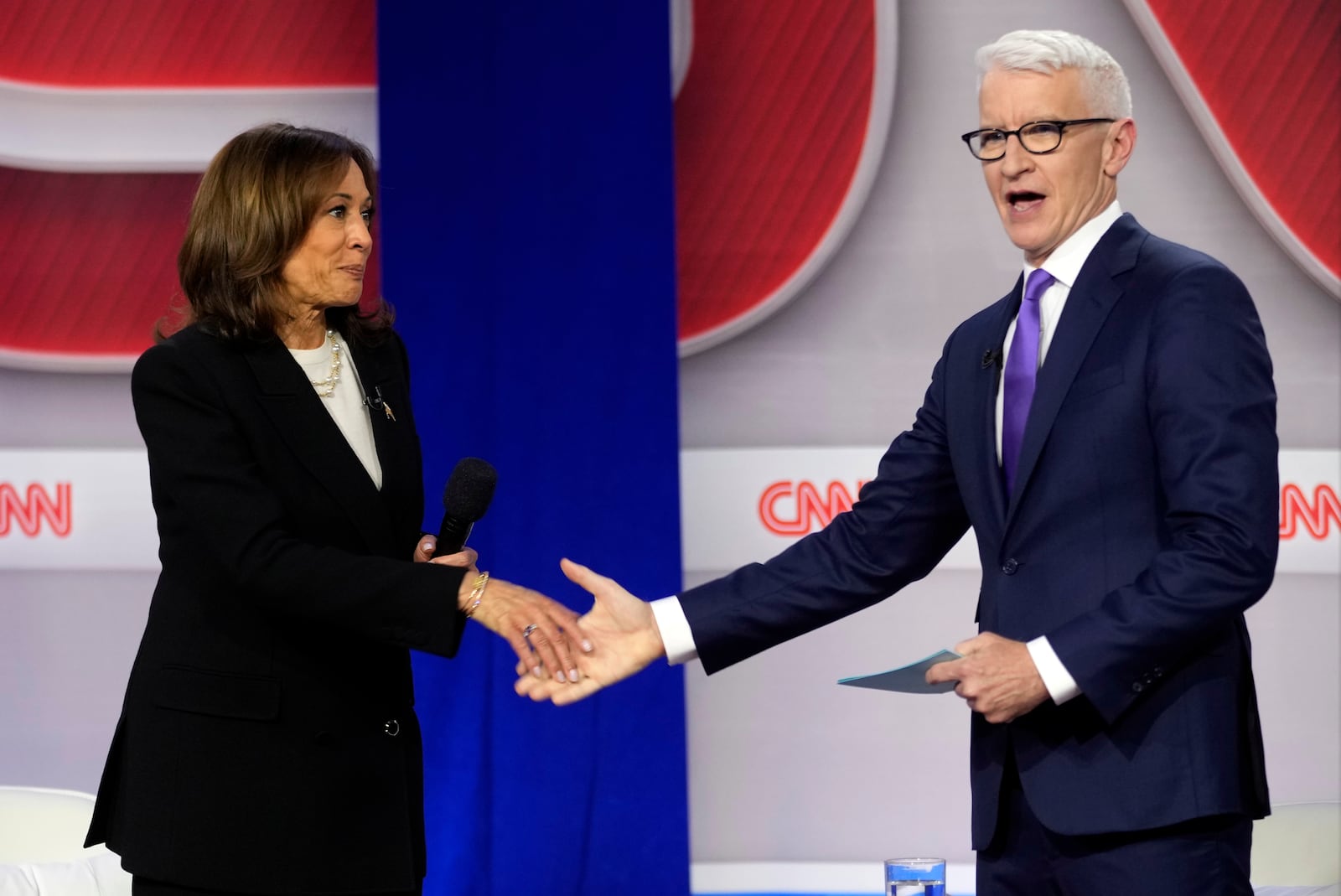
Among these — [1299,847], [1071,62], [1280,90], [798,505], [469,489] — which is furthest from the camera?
[798,505]

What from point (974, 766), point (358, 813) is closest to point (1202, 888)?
point (974, 766)

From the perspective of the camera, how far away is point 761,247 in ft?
12.7

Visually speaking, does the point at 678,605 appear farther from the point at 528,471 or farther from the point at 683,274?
the point at 683,274

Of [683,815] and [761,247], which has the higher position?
[761,247]

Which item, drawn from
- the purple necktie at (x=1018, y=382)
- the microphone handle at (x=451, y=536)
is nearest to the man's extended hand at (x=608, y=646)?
the microphone handle at (x=451, y=536)

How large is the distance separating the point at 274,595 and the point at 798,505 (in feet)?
7.08

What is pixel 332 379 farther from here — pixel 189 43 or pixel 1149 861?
pixel 189 43

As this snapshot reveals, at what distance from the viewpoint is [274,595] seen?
74.2 inches

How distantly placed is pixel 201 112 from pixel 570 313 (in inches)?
48.4

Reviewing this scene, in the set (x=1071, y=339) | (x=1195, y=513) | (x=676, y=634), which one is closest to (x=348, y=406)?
(x=676, y=634)

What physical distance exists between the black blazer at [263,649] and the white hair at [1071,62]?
102 cm

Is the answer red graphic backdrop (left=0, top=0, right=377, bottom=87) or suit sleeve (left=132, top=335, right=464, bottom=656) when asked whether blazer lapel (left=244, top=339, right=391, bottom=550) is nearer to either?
suit sleeve (left=132, top=335, right=464, bottom=656)

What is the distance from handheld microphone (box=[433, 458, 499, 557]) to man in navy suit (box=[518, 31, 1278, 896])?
2.21 ft

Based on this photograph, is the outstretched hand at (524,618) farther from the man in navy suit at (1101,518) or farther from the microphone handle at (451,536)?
the man in navy suit at (1101,518)
